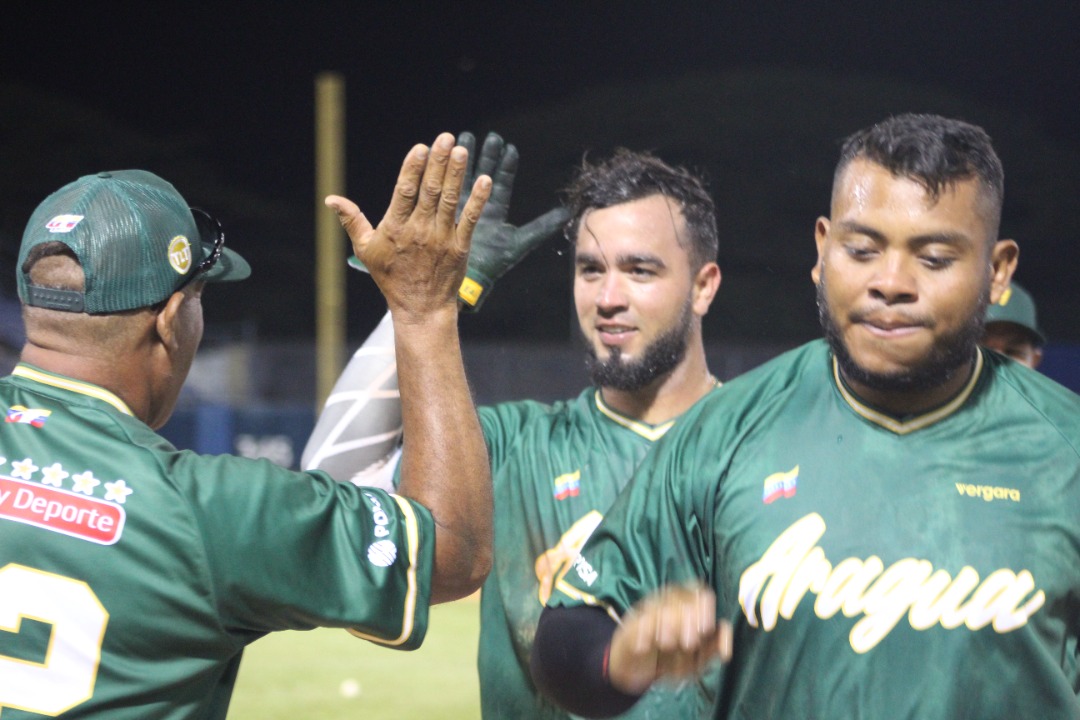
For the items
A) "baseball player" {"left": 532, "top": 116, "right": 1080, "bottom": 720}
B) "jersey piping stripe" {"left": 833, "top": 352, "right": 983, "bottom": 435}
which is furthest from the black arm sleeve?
"jersey piping stripe" {"left": 833, "top": 352, "right": 983, "bottom": 435}

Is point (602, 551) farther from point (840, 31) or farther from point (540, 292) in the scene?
point (840, 31)

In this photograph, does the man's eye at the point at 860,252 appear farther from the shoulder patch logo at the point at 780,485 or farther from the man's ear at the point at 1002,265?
the shoulder patch logo at the point at 780,485

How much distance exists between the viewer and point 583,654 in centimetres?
190

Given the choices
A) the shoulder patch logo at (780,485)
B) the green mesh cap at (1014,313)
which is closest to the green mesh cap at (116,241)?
the shoulder patch logo at (780,485)

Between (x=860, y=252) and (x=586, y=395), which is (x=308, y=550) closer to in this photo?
(x=860, y=252)

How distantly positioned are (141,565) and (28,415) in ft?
0.98

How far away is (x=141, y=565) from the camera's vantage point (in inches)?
65.2

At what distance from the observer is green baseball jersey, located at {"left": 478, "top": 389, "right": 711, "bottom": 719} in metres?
2.75

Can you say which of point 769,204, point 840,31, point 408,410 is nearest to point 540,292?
point 769,204

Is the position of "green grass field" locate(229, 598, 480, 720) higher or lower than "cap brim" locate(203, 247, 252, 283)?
lower

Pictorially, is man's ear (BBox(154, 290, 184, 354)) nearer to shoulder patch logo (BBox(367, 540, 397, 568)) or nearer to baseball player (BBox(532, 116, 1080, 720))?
shoulder patch logo (BBox(367, 540, 397, 568))

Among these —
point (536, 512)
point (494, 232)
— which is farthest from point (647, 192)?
point (536, 512)

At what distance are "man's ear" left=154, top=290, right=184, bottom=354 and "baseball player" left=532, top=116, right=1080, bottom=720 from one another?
0.76 m

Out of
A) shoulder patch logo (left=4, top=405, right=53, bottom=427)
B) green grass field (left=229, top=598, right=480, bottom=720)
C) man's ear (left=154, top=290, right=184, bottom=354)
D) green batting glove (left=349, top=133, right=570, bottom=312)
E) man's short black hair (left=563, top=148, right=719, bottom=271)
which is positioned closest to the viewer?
shoulder patch logo (left=4, top=405, right=53, bottom=427)
